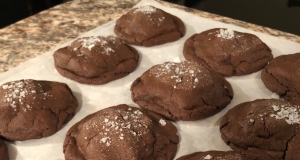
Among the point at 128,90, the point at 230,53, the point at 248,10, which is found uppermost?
the point at 230,53

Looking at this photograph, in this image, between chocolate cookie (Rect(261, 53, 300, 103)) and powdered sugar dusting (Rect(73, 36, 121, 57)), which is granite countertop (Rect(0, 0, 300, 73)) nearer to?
powdered sugar dusting (Rect(73, 36, 121, 57))

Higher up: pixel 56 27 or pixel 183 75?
pixel 183 75

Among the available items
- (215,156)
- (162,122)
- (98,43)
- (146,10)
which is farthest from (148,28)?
(215,156)

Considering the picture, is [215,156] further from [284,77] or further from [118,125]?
[284,77]

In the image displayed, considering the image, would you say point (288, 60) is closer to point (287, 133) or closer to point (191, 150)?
point (287, 133)

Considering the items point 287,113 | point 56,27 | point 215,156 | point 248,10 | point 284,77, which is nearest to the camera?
point 215,156

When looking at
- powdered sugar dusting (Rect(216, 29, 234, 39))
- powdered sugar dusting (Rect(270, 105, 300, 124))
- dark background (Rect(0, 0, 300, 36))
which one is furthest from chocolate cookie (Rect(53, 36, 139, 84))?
dark background (Rect(0, 0, 300, 36))

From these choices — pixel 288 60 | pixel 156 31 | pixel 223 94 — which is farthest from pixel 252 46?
pixel 156 31
